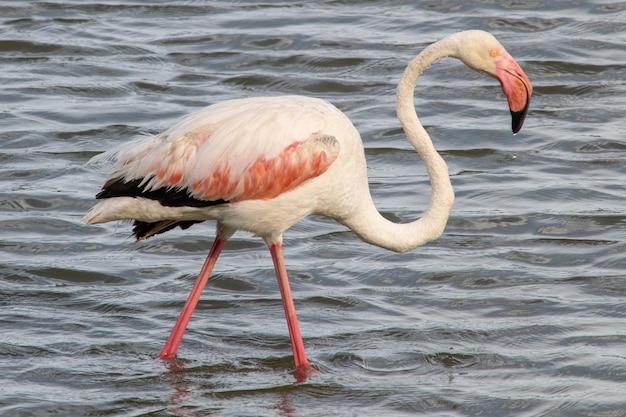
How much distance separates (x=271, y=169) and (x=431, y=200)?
3.55 feet

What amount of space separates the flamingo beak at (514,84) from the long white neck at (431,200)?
0.32m

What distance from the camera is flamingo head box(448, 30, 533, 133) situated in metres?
7.64

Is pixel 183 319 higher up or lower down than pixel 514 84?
lower down

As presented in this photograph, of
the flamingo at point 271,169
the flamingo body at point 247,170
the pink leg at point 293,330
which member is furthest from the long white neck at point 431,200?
the pink leg at point 293,330

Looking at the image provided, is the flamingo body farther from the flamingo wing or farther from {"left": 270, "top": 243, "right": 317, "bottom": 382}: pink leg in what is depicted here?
{"left": 270, "top": 243, "right": 317, "bottom": 382}: pink leg

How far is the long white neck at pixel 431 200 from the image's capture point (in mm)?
7734

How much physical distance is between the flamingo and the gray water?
63 centimetres

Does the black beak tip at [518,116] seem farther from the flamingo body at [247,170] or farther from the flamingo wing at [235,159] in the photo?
the flamingo wing at [235,159]

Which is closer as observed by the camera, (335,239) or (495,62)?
(495,62)

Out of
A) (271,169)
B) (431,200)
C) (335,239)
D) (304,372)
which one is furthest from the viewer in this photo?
(335,239)

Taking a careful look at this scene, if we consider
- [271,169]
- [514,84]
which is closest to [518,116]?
[514,84]

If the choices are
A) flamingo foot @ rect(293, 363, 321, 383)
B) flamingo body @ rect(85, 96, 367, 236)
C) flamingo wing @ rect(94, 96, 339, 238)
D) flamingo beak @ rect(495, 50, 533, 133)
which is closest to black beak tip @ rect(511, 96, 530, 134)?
flamingo beak @ rect(495, 50, 533, 133)

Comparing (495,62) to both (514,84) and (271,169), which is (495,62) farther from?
(271,169)

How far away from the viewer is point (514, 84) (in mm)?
7758
